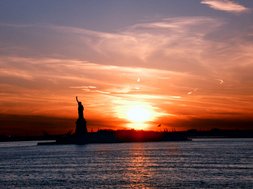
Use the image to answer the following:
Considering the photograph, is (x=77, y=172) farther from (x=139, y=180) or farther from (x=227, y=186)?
(x=227, y=186)

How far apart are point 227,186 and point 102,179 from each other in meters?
19.7

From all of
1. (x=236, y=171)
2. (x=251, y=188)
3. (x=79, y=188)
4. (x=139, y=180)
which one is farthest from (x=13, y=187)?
(x=236, y=171)

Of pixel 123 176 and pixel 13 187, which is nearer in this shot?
pixel 13 187

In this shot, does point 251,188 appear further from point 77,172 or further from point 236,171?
point 77,172

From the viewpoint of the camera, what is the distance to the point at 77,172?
8500cm

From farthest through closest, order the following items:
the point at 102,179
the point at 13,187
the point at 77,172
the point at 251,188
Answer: the point at 77,172 → the point at 102,179 → the point at 13,187 → the point at 251,188

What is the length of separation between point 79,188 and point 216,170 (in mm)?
30195

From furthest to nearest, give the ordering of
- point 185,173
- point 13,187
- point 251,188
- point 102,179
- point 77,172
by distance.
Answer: point 77,172 → point 185,173 → point 102,179 → point 13,187 → point 251,188

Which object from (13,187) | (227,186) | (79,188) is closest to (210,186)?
(227,186)

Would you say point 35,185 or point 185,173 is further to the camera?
point 185,173

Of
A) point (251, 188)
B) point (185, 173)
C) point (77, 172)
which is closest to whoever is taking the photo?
point (251, 188)

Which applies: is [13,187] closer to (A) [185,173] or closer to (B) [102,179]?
(B) [102,179]

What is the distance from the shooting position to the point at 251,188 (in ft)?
195

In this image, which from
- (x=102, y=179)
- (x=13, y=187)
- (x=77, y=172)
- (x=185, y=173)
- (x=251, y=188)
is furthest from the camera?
(x=77, y=172)
